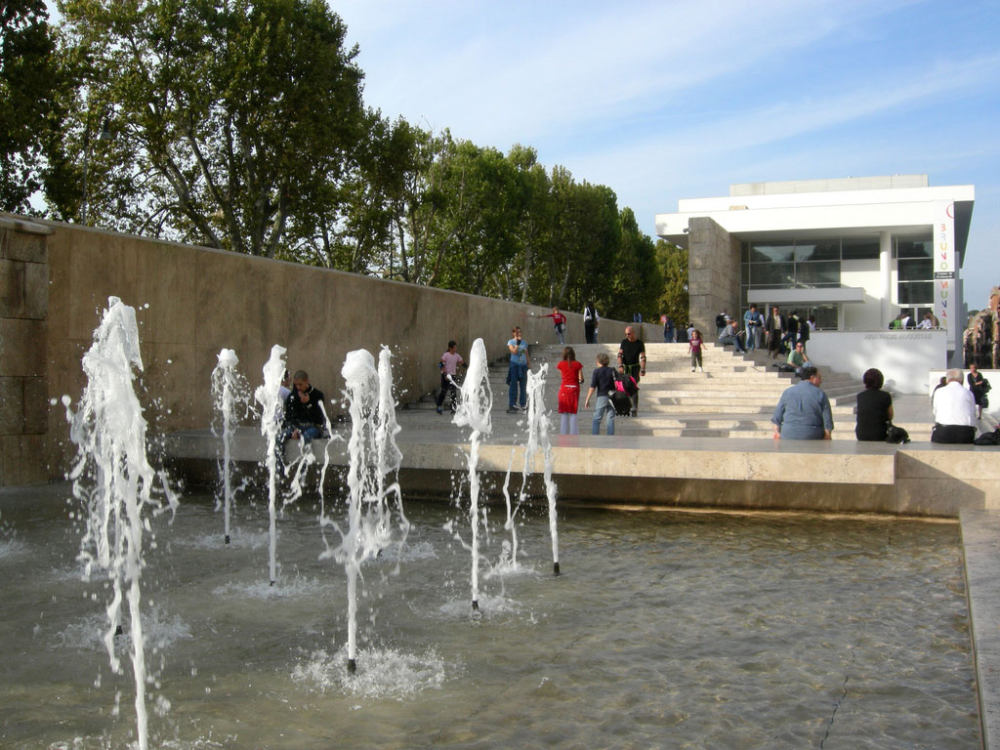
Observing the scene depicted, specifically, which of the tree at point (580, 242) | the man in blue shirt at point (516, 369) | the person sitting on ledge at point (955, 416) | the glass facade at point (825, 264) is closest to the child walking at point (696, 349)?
the man in blue shirt at point (516, 369)

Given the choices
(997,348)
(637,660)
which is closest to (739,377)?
(997,348)

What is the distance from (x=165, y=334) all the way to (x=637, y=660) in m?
9.03

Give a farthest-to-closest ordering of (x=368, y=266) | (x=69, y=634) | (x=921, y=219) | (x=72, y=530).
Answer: (x=368, y=266)
(x=921, y=219)
(x=72, y=530)
(x=69, y=634)

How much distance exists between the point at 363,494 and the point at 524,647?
15.2 ft

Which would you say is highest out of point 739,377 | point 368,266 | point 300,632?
point 368,266

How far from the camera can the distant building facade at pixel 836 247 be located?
36.1m

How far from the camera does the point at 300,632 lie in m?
5.02

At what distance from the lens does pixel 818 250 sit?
3900 cm

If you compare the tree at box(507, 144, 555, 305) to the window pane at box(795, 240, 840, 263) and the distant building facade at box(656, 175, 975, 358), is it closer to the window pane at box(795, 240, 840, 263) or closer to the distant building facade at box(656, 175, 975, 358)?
the distant building facade at box(656, 175, 975, 358)

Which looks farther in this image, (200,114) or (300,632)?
(200,114)

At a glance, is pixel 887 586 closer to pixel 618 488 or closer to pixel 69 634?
pixel 618 488

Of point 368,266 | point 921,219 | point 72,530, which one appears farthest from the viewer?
point 368,266

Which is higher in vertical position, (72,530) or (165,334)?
(165,334)

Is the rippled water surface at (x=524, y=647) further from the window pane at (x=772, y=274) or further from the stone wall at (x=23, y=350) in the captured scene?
the window pane at (x=772, y=274)
